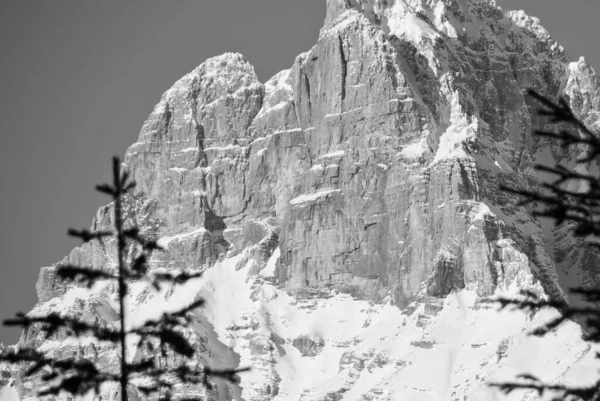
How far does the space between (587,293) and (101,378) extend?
9.32 metres

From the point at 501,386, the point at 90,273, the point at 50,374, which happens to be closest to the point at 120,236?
the point at 90,273

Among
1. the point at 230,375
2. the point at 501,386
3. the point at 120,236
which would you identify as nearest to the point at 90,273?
the point at 120,236

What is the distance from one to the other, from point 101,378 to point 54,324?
1369 mm

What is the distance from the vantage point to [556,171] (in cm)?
2427

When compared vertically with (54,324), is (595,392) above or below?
below

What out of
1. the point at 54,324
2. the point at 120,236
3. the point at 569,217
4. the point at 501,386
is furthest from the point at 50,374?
the point at 569,217

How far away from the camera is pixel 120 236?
92.1 ft

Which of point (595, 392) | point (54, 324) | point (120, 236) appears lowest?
point (595, 392)

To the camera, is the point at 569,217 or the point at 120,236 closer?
the point at 569,217

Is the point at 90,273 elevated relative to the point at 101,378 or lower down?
elevated

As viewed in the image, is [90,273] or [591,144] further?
[90,273]

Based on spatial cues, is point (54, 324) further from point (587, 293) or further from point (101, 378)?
point (587, 293)

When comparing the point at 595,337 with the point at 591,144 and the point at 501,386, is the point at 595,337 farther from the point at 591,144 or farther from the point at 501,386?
Result: the point at 591,144

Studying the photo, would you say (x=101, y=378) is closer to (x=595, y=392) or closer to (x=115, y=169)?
(x=115, y=169)
